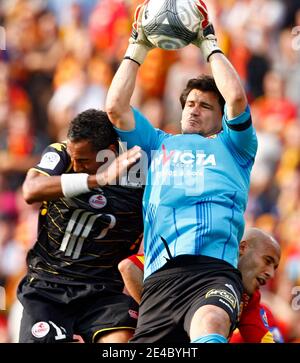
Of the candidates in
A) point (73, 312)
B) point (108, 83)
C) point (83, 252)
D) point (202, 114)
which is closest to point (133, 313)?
point (73, 312)

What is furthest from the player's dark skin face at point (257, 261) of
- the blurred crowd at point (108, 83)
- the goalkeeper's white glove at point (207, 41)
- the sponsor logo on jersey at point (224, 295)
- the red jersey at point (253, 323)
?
the blurred crowd at point (108, 83)

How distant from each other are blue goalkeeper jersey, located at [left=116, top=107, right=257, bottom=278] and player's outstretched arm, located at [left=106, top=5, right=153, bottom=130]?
8 cm

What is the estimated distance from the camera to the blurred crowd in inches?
442

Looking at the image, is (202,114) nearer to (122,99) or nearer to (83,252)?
(122,99)

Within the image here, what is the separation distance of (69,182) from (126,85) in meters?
0.74

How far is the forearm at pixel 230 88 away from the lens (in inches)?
241

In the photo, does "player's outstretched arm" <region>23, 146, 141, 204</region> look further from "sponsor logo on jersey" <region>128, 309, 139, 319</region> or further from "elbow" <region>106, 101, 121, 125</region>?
"sponsor logo on jersey" <region>128, 309, 139, 319</region>

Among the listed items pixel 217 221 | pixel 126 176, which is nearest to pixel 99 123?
pixel 126 176

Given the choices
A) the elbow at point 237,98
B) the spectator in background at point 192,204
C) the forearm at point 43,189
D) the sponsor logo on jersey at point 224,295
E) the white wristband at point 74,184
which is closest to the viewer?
the sponsor logo on jersey at point 224,295

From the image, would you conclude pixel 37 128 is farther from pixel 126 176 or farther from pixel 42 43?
pixel 126 176

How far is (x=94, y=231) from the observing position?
6.96m

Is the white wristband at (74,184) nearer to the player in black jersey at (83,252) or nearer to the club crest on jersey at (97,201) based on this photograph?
the player in black jersey at (83,252)

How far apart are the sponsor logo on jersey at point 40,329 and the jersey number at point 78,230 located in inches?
19.5

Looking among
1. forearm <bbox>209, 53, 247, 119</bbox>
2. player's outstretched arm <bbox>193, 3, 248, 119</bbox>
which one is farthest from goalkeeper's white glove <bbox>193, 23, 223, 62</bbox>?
forearm <bbox>209, 53, 247, 119</bbox>
